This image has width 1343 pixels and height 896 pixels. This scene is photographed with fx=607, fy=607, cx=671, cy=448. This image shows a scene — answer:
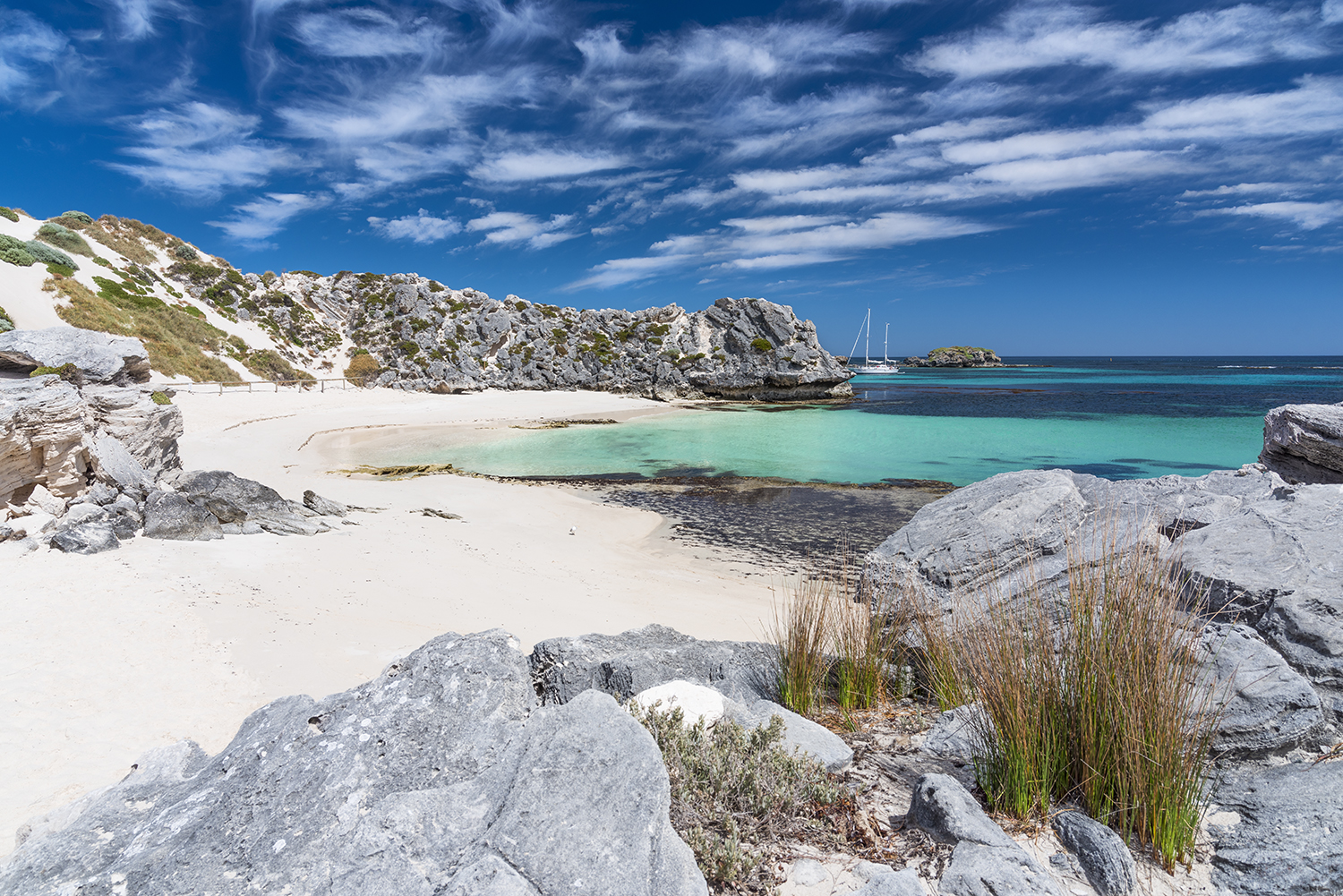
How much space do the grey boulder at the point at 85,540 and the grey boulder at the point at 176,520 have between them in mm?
590

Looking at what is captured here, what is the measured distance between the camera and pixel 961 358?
12938cm

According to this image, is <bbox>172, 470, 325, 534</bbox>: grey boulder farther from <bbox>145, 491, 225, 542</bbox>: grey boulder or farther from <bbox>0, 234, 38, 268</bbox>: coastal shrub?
<bbox>0, 234, 38, 268</bbox>: coastal shrub

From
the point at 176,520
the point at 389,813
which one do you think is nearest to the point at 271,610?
the point at 176,520

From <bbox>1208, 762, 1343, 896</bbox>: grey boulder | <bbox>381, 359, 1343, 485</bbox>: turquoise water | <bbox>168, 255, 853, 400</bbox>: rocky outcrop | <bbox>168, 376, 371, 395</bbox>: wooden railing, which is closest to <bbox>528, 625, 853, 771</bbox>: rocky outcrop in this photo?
<bbox>1208, 762, 1343, 896</bbox>: grey boulder

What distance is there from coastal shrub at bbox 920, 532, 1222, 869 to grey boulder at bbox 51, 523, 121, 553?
9.37 m

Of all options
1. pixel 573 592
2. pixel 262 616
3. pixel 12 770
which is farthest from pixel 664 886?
pixel 573 592

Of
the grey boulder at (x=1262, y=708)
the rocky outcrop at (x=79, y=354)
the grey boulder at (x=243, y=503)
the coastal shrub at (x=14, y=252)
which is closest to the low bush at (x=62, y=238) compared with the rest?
the coastal shrub at (x=14, y=252)

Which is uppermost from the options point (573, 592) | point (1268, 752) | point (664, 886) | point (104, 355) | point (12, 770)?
point (104, 355)

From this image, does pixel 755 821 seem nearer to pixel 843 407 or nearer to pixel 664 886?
pixel 664 886

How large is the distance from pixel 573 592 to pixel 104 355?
9.14 metres

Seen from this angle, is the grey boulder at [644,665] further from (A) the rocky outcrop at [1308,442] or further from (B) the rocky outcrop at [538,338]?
(B) the rocky outcrop at [538,338]

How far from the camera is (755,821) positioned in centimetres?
249

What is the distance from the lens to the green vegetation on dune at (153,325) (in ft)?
88.0

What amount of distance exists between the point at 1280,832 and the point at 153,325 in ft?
135
